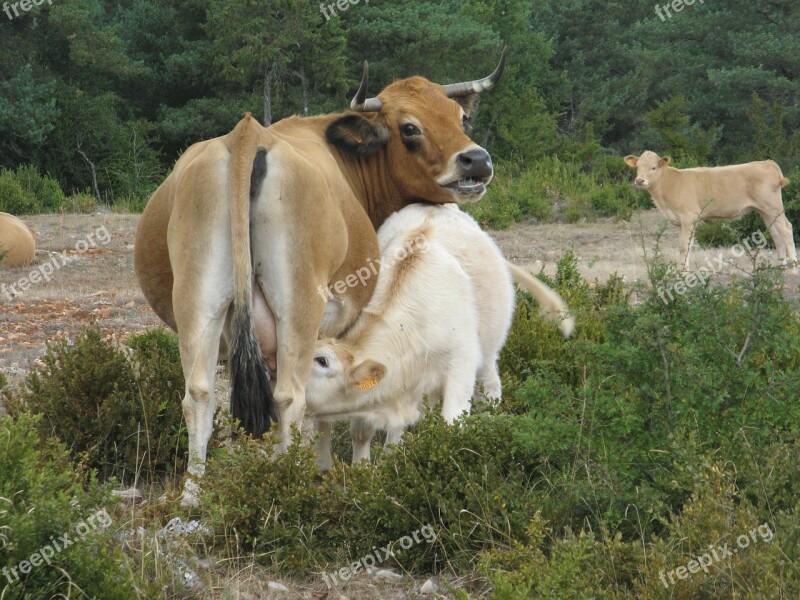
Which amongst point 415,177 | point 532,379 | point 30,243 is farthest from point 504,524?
point 30,243

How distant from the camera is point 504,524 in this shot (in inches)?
175

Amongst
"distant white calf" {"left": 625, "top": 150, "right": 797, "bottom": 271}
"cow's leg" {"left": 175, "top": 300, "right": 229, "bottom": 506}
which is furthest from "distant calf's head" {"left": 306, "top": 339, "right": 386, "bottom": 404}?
Result: "distant white calf" {"left": 625, "top": 150, "right": 797, "bottom": 271}

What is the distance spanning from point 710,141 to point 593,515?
32815 mm

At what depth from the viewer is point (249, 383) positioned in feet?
16.0

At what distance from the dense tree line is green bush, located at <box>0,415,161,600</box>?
24713mm

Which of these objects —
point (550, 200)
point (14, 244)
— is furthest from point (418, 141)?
point (550, 200)

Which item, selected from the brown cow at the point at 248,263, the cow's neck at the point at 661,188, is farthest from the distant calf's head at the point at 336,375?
the cow's neck at the point at 661,188

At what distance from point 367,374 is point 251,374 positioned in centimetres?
77

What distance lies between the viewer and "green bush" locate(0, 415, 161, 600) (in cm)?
363

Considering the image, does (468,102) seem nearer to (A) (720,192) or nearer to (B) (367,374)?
(B) (367,374)

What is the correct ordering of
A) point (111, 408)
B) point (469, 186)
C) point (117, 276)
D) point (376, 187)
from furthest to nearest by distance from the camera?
point (117, 276), point (376, 187), point (469, 186), point (111, 408)

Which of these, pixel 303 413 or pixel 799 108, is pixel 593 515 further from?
pixel 799 108

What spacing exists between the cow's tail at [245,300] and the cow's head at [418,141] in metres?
1.50

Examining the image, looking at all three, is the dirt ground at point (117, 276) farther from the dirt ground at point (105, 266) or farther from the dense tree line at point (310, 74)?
the dense tree line at point (310, 74)
